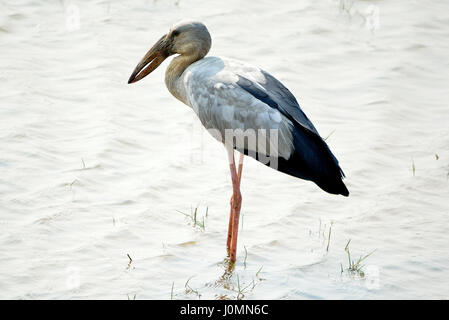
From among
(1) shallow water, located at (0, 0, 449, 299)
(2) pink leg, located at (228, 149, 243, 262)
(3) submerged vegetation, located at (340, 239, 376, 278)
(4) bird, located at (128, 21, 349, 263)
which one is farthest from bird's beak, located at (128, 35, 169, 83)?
(3) submerged vegetation, located at (340, 239, 376, 278)

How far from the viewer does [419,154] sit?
24.9ft

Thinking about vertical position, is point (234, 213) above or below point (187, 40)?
below

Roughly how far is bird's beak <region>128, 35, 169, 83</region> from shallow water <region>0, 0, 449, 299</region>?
2.86ft

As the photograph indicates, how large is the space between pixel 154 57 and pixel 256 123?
122 centimetres

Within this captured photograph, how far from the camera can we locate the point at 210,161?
7.57 meters

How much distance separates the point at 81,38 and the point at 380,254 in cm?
473

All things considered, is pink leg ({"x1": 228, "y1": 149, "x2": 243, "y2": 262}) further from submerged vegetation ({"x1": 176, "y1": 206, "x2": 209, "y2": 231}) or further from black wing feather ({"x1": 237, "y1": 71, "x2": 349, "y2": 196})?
black wing feather ({"x1": 237, "y1": 71, "x2": 349, "y2": 196})

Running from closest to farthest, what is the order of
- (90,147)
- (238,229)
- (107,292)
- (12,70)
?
(107,292), (238,229), (90,147), (12,70)

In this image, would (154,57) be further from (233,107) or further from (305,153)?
(305,153)

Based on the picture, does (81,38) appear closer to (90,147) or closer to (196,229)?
(90,147)

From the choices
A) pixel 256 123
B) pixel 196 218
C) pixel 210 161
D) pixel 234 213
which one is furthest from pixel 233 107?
pixel 210 161

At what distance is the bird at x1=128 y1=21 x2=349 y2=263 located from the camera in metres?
5.87

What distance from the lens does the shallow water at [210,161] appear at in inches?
229
